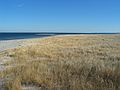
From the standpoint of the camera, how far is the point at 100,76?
7.57m

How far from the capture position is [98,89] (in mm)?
6070

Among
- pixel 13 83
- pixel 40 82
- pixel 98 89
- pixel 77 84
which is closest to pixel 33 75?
pixel 40 82

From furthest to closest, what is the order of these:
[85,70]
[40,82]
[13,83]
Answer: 1. [85,70]
2. [40,82]
3. [13,83]

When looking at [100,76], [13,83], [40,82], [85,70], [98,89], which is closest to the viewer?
[98,89]

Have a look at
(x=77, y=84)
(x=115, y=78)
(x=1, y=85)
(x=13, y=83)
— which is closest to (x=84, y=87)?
(x=77, y=84)

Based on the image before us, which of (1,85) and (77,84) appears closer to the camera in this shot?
(77,84)

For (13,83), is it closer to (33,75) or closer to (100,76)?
(33,75)

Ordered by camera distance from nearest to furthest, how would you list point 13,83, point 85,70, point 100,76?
point 13,83 → point 100,76 → point 85,70

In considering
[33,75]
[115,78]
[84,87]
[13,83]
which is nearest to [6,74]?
[33,75]

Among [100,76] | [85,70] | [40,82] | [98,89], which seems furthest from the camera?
[85,70]

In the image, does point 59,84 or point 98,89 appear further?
point 59,84

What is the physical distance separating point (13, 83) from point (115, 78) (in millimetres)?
3382

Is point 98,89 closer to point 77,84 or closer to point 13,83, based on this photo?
point 77,84

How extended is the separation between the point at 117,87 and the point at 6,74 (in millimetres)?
4533
